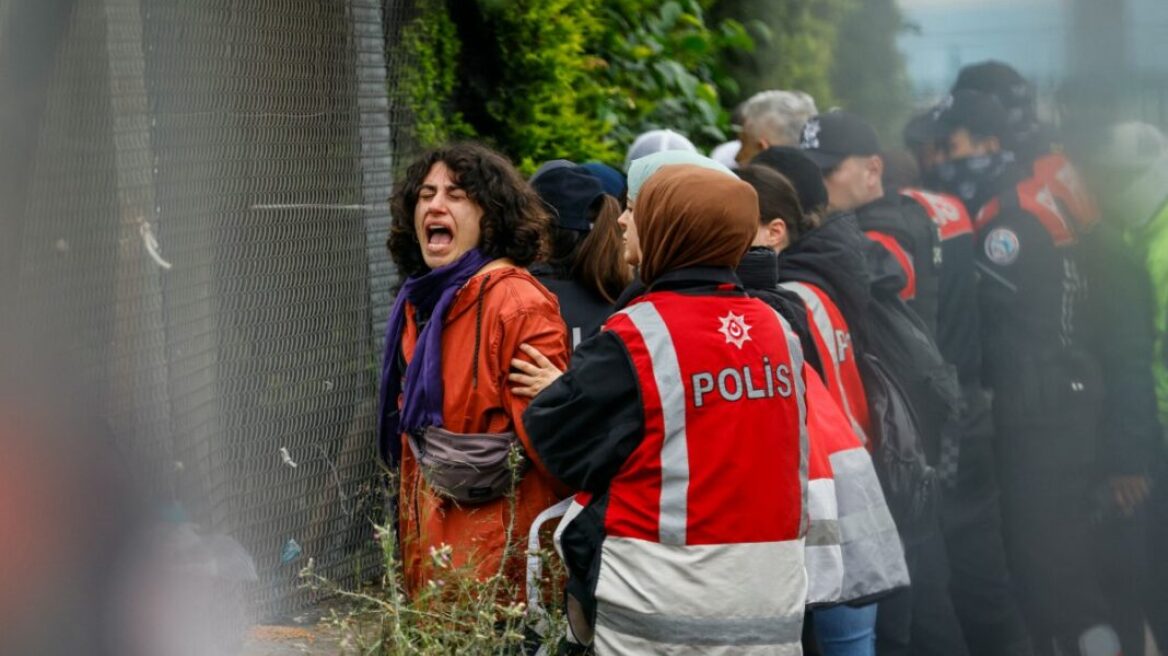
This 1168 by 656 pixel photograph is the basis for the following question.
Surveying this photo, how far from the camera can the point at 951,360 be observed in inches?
258

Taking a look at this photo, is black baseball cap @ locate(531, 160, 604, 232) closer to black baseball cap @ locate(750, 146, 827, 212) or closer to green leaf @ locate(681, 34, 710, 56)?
black baseball cap @ locate(750, 146, 827, 212)

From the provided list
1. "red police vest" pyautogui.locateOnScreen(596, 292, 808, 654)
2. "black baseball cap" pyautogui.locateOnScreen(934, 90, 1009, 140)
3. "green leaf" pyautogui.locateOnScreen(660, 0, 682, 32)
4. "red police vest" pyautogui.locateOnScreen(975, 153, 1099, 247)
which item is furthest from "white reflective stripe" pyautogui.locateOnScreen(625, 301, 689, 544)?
"green leaf" pyautogui.locateOnScreen(660, 0, 682, 32)

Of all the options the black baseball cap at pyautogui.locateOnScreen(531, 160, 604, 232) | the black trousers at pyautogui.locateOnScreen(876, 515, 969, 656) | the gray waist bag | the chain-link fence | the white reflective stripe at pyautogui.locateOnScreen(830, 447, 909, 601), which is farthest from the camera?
the black trousers at pyautogui.locateOnScreen(876, 515, 969, 656)

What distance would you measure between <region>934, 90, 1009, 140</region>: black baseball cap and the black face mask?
0.12 metres

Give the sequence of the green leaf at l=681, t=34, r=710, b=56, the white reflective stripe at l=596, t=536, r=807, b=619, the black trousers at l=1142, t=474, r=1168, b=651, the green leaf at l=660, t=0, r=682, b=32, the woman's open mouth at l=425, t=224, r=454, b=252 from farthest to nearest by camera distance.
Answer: the green leaf at l=681, t=34, r=710, b=56
the green leaf at l=660, t=0, r=682, b=32
the black trousers at l=1142, t=474, r=1168, b=651
the woman's open mouth at l=425, t=224, r=454, b=252
the white reflective stripe at l=596, t=536, r=807, b=619

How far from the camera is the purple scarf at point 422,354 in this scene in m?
4.23

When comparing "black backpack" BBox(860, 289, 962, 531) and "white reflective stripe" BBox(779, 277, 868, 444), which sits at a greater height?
"white reflective stripe" BBox(779, 277, 868, 444)

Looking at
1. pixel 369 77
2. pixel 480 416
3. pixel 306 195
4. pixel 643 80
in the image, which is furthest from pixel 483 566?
pixel 643 80

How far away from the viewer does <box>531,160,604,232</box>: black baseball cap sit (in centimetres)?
484

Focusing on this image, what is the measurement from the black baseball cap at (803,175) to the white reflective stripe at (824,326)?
45 centimetres

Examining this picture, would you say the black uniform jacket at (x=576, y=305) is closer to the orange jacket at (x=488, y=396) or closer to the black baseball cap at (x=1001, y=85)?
the orange jacket at (x=488, y=396)

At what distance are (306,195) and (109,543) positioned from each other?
2.40m

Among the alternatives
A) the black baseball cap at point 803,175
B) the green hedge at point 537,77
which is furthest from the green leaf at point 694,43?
the black baseball cap at point 803,175

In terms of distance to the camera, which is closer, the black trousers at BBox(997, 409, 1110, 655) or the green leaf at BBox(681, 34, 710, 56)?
the black trousers at BBox(997, 409, 1110, 655)
